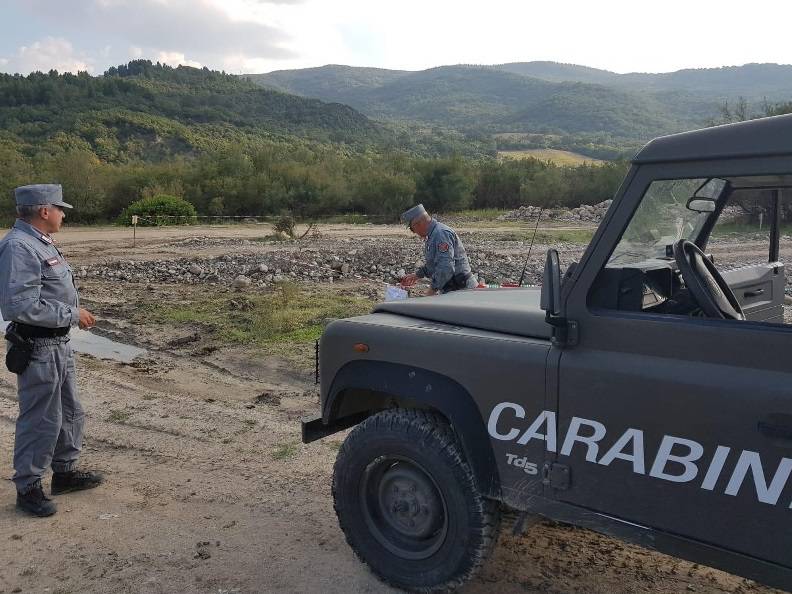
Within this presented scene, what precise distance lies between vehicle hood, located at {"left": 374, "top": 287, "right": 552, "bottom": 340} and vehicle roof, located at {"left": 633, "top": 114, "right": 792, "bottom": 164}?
2.70 feet

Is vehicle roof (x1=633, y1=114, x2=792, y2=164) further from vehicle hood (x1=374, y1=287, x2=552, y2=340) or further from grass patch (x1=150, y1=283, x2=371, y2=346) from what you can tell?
grass patch (x1=150, y1=283, x2=371, y2=346)

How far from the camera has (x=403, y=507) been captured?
3498 mm

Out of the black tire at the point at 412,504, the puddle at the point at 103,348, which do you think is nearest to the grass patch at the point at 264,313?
the puddle at the point at 103,348

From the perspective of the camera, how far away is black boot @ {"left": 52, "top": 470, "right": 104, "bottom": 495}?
4777mm

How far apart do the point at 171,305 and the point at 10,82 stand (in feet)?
275

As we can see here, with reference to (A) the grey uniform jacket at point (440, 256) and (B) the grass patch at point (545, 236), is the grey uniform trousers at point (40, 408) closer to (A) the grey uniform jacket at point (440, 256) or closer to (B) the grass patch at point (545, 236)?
(A) the grey uniform jacket at point (440, 256)

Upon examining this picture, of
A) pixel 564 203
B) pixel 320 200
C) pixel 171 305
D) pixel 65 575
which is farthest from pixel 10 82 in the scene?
pixel 65 575

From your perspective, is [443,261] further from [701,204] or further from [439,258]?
[701,204]

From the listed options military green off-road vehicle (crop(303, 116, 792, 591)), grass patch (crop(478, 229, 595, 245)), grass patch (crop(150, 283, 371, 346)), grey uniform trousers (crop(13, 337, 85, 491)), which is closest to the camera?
military green off-road vehicle (crop(303, 116, 792, 591))

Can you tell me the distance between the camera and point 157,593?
357 centimetres

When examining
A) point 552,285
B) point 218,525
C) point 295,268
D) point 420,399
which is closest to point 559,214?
point 295,268

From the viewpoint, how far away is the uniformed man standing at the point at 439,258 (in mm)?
7062

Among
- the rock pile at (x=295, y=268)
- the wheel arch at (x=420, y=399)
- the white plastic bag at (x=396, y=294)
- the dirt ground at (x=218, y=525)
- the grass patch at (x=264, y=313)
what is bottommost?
the dirt ground at (x=218, y=525)

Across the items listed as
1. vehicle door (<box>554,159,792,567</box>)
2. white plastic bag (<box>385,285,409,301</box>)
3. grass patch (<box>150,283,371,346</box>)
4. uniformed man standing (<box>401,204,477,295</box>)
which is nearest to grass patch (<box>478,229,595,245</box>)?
grass patch (<box>150,283,371,346</box>)
